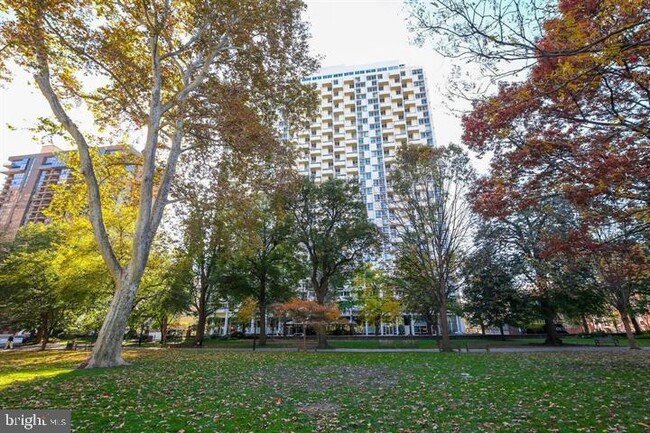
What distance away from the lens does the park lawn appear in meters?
5.16

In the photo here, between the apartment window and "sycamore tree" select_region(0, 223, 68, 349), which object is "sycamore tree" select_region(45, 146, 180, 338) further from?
the apartment window

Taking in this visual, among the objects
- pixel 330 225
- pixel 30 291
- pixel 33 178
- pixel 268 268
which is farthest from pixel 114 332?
pixel 33 178

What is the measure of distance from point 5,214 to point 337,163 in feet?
272

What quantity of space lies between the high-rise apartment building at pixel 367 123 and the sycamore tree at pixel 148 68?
47.7m

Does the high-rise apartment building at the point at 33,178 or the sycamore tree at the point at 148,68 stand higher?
the high-rise apartment building at the point at 33,178

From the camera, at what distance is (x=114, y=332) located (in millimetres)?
12391

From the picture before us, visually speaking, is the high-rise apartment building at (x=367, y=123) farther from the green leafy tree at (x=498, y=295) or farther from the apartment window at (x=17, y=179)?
the apartment window at (x=17, y=179)

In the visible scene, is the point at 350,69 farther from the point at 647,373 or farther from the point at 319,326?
the point at 647,373

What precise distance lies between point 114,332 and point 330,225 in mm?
19420

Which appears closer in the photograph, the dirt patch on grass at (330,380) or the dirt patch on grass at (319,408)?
the dirt patch on grass at (319,408)

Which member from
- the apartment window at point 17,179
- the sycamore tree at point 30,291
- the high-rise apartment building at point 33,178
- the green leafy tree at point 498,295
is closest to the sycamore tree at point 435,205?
the green leafy tree at point 498,295

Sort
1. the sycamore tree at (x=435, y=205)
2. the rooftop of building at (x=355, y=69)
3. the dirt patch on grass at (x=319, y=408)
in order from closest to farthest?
1. the dirt patch on grass at (x=319, y=408)
2. the sycamore tree at (x=435, y=205)
3. the rooftop of building at (x=355, y=69)

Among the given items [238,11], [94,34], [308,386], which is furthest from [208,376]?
[238,11]

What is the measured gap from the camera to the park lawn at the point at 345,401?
5.16 metres
